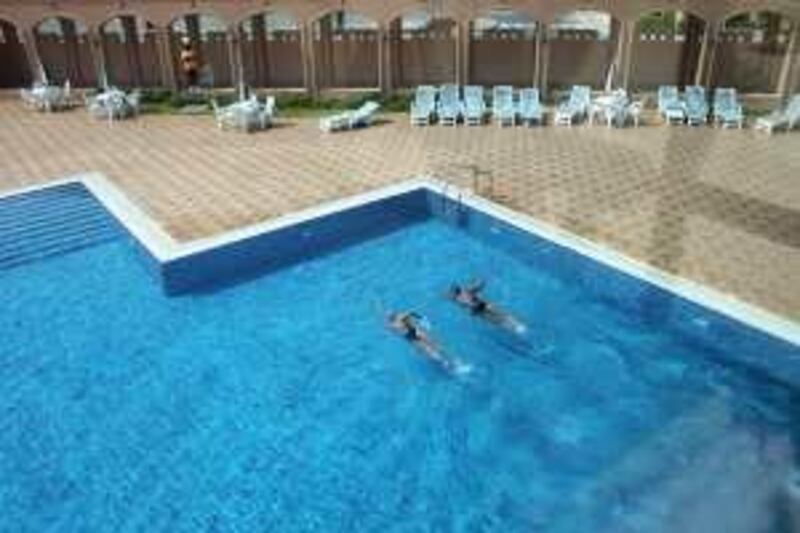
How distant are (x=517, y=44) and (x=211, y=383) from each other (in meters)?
15.6

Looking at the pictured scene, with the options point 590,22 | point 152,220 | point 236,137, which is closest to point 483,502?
point 152,220

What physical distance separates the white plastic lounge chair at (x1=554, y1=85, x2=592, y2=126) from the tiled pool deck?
1.60ft

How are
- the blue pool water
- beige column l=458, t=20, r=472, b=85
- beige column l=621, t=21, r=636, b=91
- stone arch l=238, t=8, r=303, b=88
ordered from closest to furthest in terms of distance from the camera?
1. the blue pool water
2. beige column l=621, t=21, r=636, b=91
3. beige column l=458, t=20, r=472, b=85
4. stone arch l=238, t=8, r=303, b=88

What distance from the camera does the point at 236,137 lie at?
62.3ft

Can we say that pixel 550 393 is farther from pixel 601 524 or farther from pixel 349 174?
pixel 349 174

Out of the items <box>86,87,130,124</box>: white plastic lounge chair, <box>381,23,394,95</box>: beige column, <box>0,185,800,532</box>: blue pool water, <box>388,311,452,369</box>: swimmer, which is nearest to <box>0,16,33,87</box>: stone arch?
<box>86,87,130,124</box>: white plastic lounge chair

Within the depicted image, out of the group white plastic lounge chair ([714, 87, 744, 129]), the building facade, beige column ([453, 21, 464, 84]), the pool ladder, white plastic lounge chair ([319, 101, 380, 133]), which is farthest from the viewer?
beige column ([453, 21, 464, 84])

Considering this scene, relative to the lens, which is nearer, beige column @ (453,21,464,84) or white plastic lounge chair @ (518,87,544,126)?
white plastic lounge chair @ (518,87,544,126)

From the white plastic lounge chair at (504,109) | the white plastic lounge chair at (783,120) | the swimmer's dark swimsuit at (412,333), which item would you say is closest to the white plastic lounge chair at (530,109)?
the white plastic lounge chair at (504,109)

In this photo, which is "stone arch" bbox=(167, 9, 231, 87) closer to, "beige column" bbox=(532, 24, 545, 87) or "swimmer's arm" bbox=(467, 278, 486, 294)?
"beige column" bbox=(532, 24, 545, 87)

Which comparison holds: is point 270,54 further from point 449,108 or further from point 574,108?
point 574,108

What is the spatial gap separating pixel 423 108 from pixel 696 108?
709cm

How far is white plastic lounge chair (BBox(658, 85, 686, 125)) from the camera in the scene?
19078 mm

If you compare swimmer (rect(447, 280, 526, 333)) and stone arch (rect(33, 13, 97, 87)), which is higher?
stone arch (rect(33, 13, 97, 87))
